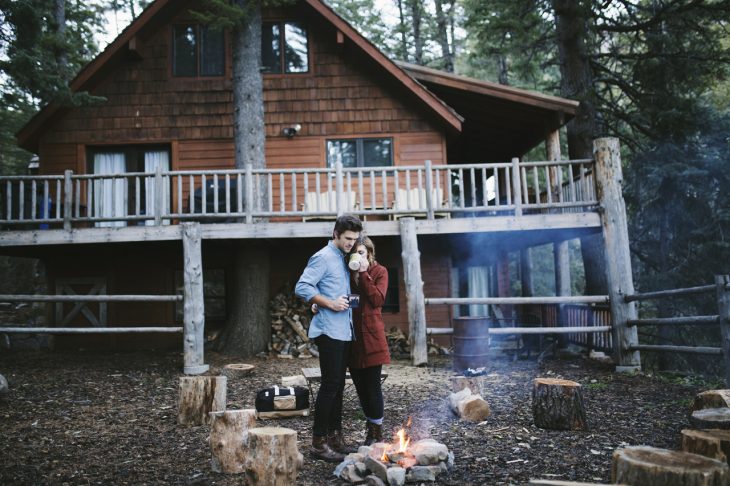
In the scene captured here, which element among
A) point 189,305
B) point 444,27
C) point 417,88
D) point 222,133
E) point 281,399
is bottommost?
point 281,399

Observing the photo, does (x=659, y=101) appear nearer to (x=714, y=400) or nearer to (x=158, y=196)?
(x=714, y=400)

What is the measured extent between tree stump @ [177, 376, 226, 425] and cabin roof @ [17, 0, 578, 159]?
875cm

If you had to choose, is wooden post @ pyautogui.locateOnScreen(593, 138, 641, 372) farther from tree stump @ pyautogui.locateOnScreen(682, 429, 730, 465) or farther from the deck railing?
tree stump @ pyautogui.locateOnScreen(682, 429, 730, 465)

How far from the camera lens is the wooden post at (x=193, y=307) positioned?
9.07 metres

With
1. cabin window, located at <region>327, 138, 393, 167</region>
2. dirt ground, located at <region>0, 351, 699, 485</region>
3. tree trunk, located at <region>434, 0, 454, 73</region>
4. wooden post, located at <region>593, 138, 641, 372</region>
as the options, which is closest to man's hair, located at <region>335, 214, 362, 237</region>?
dirt ground, located at <region>0, 351, 699, 485</region>

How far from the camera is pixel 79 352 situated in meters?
12.4

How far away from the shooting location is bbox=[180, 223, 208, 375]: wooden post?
29.8 ft

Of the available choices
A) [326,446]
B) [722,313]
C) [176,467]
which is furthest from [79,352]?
[722,313]

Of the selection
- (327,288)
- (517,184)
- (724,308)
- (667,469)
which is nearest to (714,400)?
(724,308)

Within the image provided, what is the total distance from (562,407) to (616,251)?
5.16m

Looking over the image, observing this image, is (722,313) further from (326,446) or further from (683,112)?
(683,112)

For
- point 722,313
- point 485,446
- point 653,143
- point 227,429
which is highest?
point 653,143

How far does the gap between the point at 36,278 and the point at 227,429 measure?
22.8m

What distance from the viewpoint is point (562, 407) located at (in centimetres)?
521
